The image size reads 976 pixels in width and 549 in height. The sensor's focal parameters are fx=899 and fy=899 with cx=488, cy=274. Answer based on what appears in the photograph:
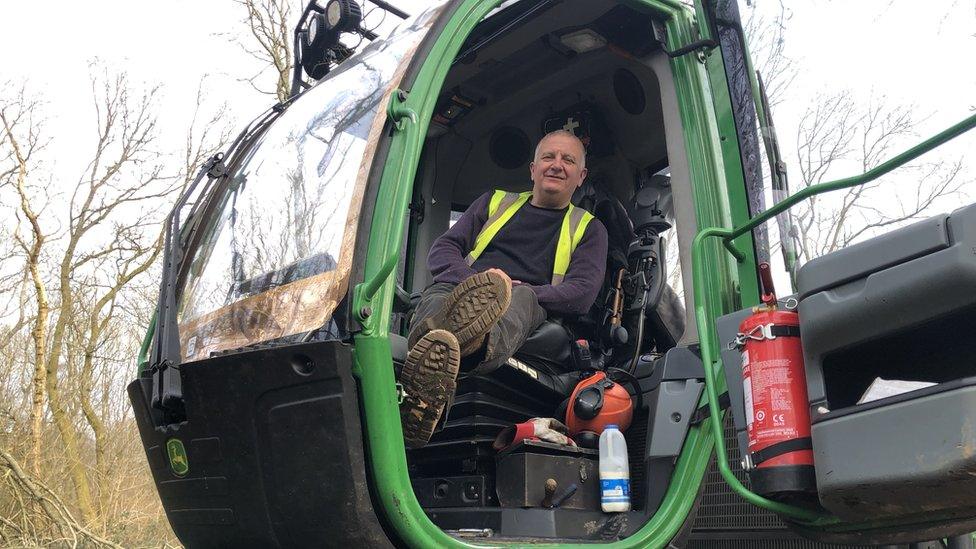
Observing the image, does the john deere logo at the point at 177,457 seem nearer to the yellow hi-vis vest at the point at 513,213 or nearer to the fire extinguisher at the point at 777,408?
the yellow hi-vis vest at the point at 513,213

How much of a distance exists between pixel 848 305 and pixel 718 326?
534 millimetres

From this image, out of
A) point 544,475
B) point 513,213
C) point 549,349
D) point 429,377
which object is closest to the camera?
point 429,377

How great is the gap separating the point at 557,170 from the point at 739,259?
91cm

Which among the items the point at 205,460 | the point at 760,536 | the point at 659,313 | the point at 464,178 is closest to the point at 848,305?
the point at 760,536

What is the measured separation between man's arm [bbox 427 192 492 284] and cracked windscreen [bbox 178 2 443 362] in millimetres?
697

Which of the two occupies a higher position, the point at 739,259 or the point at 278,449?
the point at 739,259

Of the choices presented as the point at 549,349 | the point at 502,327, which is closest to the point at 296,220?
the point at 502,327

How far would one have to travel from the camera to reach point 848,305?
2135 mm

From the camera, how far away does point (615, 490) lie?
2752mm

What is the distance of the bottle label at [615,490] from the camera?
9.02ft

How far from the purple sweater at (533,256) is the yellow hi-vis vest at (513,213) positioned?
0.8 inches

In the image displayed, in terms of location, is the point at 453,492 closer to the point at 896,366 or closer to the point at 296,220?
the point at 296,220

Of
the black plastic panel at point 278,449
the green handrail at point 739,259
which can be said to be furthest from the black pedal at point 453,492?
the green handrail at point 739,259

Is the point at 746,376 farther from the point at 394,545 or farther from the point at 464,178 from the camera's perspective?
the point at 464,178
